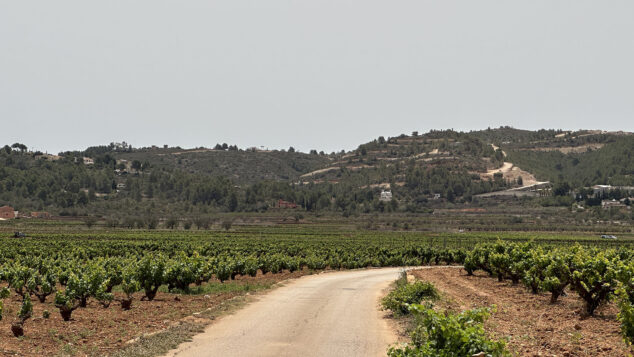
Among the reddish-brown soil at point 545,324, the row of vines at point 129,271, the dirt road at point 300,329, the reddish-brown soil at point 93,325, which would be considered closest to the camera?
the reddish-brown soil at point 545,324

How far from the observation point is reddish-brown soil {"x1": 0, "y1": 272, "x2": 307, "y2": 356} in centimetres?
1538

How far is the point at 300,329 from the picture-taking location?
735 inches

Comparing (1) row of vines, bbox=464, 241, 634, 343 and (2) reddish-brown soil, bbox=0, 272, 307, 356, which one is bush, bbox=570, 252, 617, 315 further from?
(2) reddish-brown soil, bbox=0, 272, 307, 356

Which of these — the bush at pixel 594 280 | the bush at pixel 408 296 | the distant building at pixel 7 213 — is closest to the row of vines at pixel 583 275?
the bush at pixel 594 280

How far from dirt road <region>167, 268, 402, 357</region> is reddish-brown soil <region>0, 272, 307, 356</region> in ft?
6.72

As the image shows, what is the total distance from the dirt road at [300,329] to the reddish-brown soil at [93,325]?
2.05 meters

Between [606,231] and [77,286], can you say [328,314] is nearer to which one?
[77,286]

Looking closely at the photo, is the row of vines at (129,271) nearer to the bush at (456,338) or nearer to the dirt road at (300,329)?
the dirt road at (300,329)

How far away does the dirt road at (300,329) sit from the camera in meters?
15.6

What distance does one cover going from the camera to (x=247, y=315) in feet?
71.4

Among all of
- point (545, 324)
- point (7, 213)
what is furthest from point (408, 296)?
point (7, 213)

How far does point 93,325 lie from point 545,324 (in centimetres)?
1513

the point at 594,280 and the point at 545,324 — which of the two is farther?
the point at 594,280

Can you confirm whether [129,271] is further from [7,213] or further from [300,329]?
[7,213]
